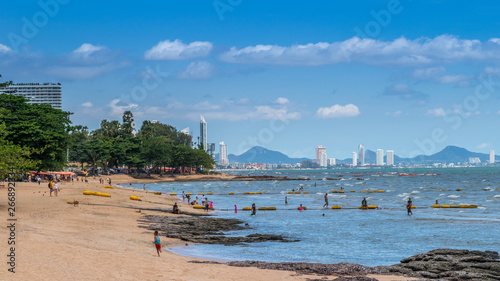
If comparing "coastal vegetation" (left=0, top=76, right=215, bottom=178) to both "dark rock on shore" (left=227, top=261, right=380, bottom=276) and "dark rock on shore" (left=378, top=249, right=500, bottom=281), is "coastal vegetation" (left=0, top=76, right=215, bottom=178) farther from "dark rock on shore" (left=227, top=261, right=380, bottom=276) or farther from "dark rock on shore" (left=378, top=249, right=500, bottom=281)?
"dark rock on shore" (left=378, top=249, right=500, bottom=281)

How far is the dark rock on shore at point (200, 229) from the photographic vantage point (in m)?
32.9

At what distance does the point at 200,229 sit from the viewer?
3759 cm

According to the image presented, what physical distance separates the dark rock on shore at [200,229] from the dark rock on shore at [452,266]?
1173 cm

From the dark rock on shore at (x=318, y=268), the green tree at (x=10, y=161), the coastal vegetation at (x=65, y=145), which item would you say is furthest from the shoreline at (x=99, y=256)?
the coastal vegetation at (x=65, y=145)

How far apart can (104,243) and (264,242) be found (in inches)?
430

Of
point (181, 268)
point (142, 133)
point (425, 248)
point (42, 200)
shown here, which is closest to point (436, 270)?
point (425, 248)

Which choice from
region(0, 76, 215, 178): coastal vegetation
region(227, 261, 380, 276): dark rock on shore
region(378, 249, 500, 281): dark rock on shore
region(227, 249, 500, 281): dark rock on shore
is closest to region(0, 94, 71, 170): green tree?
region(0, 76, 215, 178): coastal vegetation

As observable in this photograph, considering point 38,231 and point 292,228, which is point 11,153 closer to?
point 38,231

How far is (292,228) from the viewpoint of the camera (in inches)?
1628

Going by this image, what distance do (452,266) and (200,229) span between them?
19809 mm

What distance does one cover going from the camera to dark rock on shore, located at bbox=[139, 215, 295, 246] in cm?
3291

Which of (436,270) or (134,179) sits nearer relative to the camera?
(436,270)

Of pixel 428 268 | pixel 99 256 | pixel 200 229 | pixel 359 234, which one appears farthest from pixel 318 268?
pixel 200 229

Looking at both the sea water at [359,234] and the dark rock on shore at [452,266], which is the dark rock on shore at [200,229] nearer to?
the sea water at [359,234]
